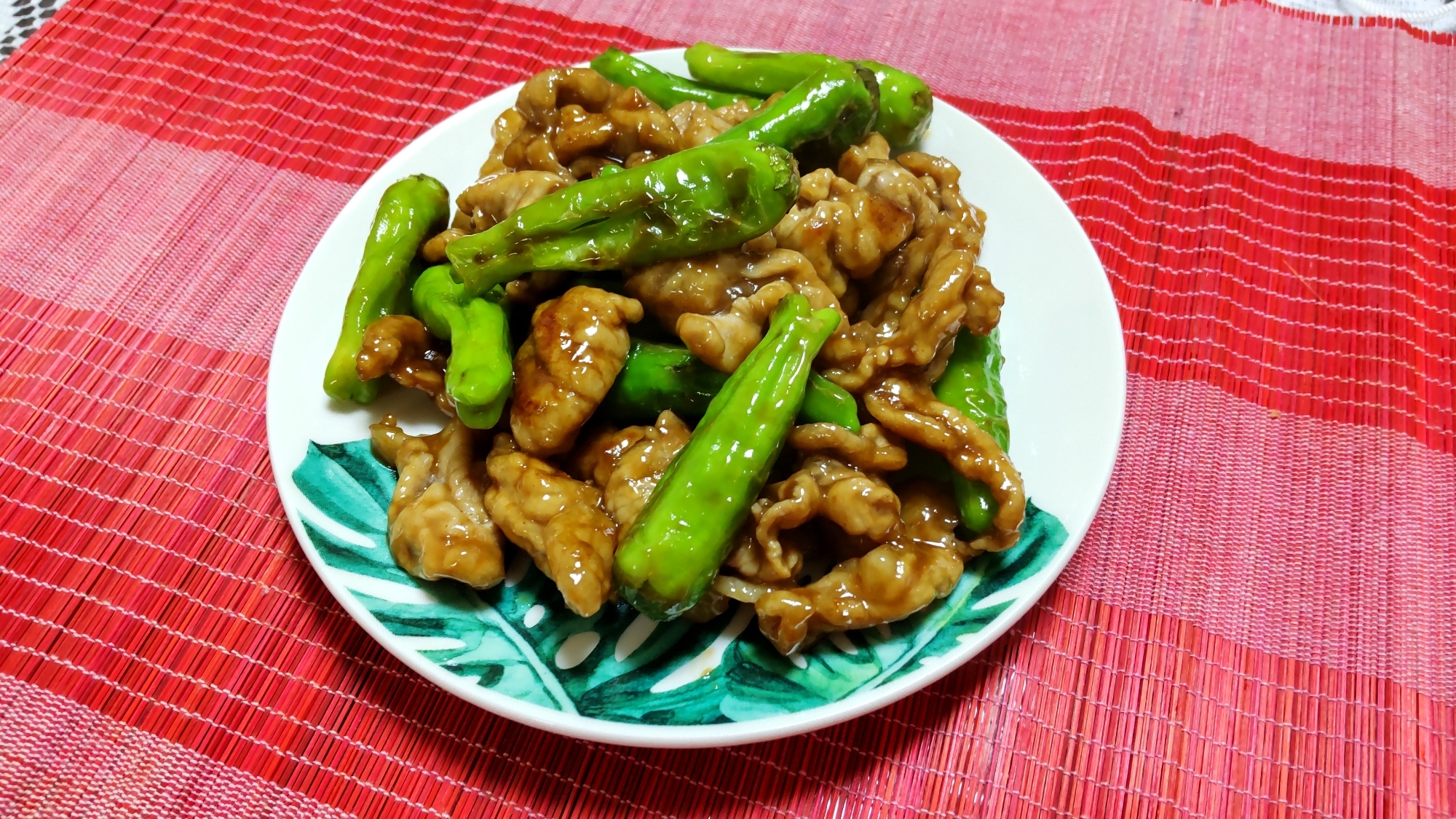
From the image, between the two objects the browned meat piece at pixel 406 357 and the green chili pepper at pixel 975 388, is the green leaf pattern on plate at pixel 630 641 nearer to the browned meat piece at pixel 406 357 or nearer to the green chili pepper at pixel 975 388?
the green chili pepper at pixel 975 388

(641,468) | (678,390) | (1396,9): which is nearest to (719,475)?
(641,468)

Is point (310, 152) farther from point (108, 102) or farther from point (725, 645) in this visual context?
point (725, 645)

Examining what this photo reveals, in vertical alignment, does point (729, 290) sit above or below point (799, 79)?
below

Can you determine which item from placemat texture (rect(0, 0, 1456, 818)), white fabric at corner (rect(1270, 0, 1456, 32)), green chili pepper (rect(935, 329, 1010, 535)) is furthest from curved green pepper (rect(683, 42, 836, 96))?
white fabric at corner (rect(1270, 0, 1456, 32))

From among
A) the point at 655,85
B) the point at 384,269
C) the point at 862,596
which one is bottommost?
the point at 862,596

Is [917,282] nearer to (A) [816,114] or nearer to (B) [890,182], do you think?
(B) [890,182]

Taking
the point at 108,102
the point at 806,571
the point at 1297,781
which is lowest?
the point at 1297,781

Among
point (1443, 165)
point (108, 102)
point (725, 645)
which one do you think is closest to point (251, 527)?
point (725, 645)
